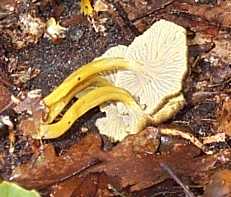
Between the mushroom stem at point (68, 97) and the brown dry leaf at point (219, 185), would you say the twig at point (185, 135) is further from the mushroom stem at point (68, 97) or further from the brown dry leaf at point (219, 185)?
the mushroom stem at point (68, 97)

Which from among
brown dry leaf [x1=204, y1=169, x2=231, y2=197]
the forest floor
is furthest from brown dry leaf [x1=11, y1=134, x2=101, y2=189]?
brown dry leaf [x1=204, y1=169, x2=231, y2=197]

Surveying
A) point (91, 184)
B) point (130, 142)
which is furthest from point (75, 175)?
point (130, 142)

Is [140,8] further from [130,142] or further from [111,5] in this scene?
[130,142]

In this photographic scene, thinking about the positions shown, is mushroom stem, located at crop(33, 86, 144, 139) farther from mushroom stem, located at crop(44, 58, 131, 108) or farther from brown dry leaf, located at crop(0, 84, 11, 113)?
brown dry leaf, located at crop(0, 84, 11, 113)

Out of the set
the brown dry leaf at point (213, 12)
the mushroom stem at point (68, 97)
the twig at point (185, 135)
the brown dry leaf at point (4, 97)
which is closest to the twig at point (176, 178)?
the twig at point (185, 135)

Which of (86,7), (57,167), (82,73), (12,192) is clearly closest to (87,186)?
(57,167)
